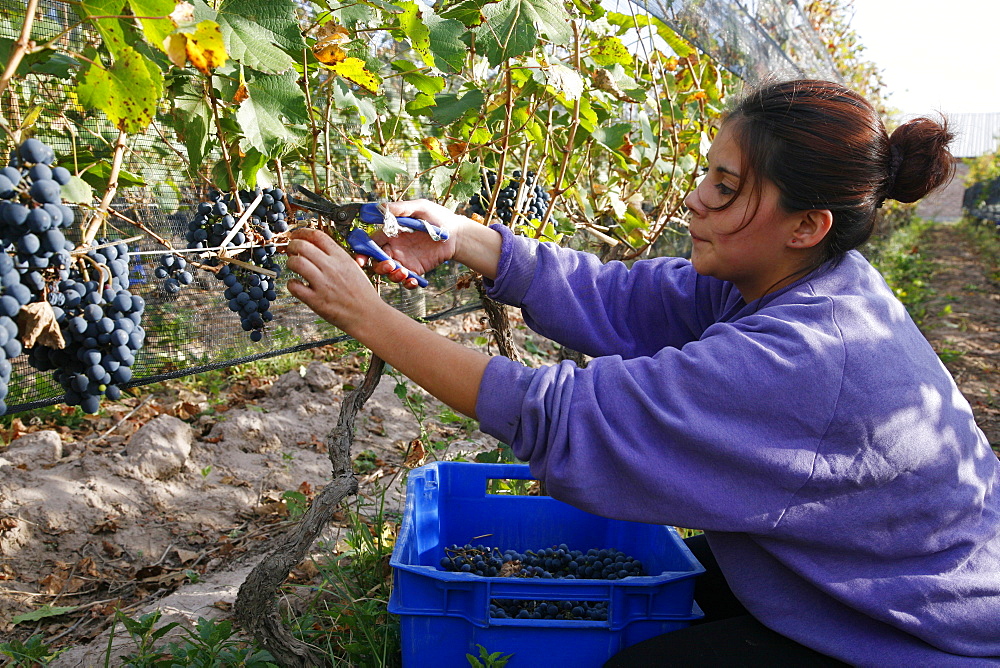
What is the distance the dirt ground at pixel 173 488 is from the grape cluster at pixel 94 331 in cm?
107

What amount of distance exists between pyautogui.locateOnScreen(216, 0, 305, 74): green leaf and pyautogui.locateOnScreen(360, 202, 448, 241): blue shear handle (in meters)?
0.31

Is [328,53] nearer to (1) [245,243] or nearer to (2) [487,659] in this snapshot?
(1) [245,243]

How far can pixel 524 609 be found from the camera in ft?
5.93

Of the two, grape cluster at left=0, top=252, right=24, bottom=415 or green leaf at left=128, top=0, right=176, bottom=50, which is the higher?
green leaf at left=128, top=0, right=176, bottom=50

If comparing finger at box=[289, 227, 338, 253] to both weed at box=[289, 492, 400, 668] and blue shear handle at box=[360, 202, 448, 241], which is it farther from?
weed at box=[289, 492, 400, 668]

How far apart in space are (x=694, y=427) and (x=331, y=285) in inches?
24.7

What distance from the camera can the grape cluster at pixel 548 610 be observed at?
5.71 ft

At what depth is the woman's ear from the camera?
1402mm

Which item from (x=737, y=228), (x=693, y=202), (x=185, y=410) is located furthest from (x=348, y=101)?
(x=185, y=410)

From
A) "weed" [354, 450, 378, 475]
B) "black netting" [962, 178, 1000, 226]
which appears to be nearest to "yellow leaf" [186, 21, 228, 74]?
"weed" [354, 450, 378, 475]

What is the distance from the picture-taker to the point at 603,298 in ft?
6.22

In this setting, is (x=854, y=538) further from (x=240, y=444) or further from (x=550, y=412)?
(x=240, y=444)

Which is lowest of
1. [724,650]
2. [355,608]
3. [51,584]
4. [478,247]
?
[51,584]

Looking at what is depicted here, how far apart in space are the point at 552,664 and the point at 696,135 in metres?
2.57
